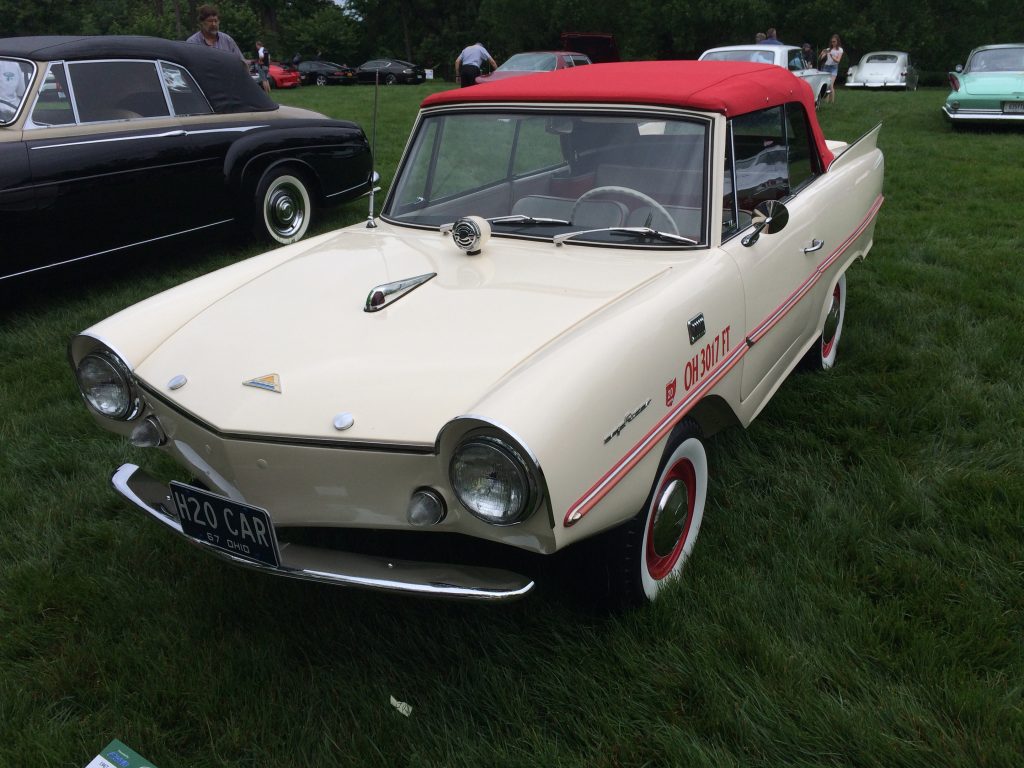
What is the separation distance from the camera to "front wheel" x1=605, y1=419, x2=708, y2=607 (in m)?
2.21

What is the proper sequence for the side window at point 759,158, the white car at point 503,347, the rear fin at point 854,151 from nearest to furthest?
the white car at point 503,347 → the side window at point 759,158 → the rear fin at point 854,151

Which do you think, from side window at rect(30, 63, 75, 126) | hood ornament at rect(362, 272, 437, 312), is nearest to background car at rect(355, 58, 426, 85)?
side window at rect(30, 63, 75, 126)

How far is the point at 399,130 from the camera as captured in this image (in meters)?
11.5

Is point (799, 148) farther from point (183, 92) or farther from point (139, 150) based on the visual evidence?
point (183, 92)

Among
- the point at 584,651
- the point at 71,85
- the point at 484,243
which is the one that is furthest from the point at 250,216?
the point at 584,651

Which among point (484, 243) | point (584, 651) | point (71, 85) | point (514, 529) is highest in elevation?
point (71, 85)

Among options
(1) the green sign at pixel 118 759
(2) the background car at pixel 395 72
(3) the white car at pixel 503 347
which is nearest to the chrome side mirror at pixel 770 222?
(3) the white car at pixel 503 347

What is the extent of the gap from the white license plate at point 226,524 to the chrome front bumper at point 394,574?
26 mm

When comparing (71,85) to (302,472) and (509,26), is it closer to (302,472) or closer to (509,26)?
(302,472)

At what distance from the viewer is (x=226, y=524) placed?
210 cm

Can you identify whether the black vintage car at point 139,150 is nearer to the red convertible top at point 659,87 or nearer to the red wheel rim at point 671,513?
the red convertible top at point 659,87

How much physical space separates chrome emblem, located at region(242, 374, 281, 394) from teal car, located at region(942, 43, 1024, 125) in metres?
11.0

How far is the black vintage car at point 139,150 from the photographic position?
15.4 feet

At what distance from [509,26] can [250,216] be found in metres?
31.6
